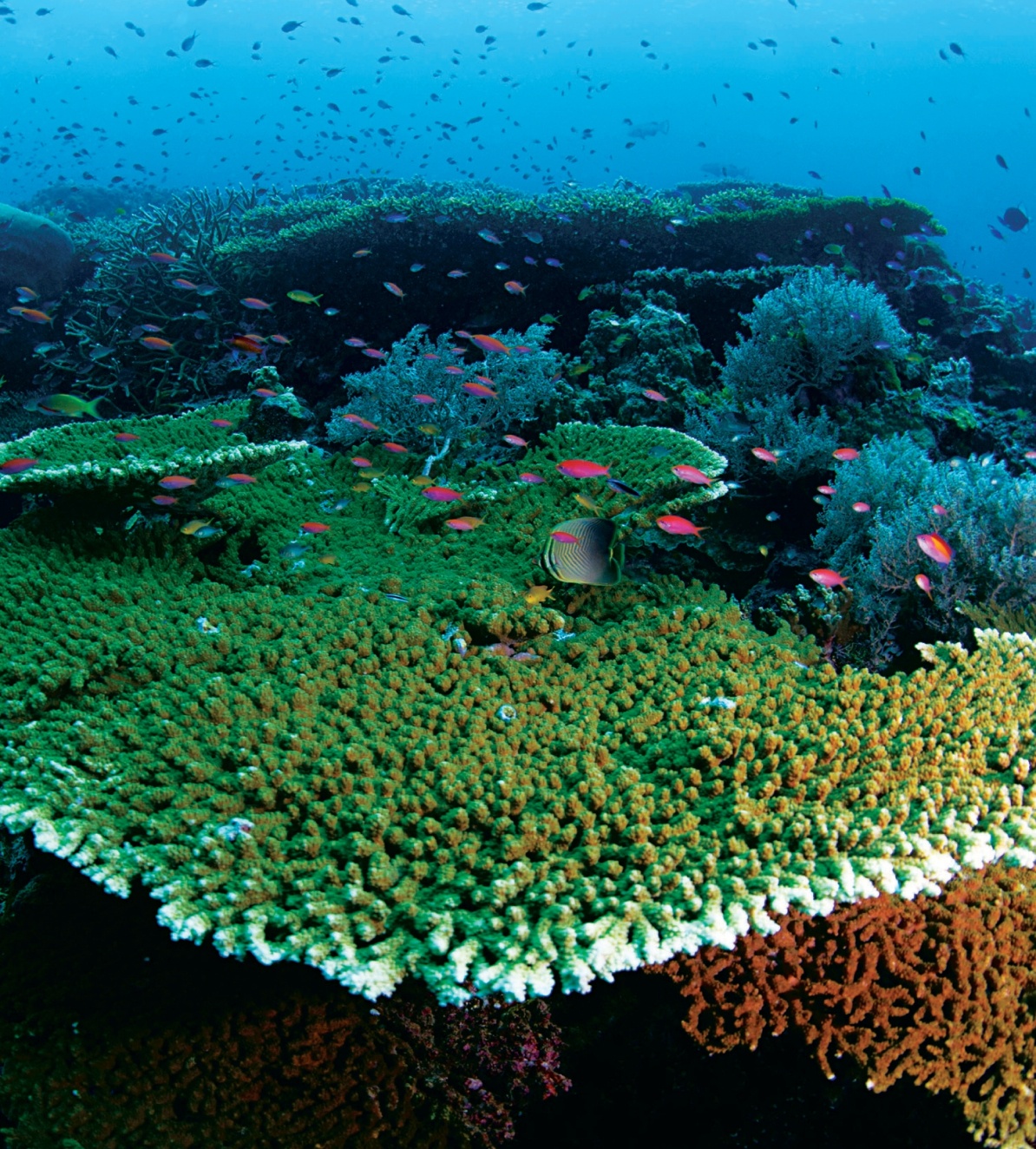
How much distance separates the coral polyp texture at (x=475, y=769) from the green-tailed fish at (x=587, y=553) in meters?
0.33

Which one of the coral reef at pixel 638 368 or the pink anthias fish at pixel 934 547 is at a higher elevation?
the pink anthias fish at pixel 934 547

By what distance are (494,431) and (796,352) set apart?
10.6ft

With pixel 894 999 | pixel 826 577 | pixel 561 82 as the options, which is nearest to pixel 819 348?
pixel 826 577

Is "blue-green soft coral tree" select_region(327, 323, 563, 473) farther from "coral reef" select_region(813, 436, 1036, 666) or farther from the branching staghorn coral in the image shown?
the branching staghorn coral

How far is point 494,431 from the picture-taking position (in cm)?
638

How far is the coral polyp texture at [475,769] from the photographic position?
1.69 meters

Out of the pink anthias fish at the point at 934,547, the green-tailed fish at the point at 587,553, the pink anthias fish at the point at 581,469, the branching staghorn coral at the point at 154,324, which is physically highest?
the green-tailed fish at the point at 587,553

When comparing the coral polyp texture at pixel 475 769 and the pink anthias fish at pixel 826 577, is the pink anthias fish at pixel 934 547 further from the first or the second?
the coral polyp texture at pixel 475 769

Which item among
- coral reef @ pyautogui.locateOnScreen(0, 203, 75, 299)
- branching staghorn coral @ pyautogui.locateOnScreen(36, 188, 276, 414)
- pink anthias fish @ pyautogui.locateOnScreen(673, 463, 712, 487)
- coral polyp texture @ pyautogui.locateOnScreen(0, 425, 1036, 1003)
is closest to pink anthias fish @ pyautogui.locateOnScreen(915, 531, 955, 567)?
coral polyp texture @ pyautogui.locateOnScreen(0, 425, 1036, 1003)

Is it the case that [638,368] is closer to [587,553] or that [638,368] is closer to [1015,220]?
[587,553]

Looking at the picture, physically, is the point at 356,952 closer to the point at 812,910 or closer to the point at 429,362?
the point at 812,910

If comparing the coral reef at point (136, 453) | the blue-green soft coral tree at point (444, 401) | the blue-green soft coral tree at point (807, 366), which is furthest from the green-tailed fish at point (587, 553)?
the blue-green soft coral tree at point (807, 366)

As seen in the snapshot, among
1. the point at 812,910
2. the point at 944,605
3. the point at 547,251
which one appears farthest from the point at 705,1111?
the point at 547,251

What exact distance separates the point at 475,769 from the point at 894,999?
1.59 metres
